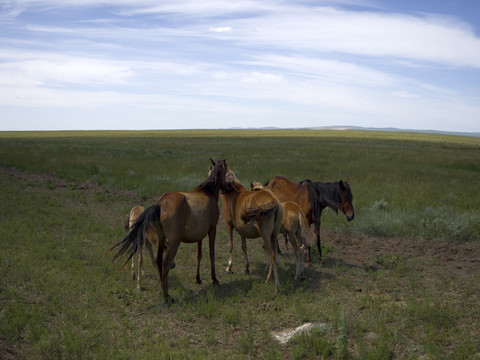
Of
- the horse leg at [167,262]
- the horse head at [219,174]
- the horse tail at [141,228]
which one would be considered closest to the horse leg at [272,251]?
the horse head at [219,174]

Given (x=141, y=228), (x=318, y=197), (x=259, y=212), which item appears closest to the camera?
(x=141, y=228)

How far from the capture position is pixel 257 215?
279 inches

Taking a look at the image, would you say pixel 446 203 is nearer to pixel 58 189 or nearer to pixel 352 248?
pixel 352 248

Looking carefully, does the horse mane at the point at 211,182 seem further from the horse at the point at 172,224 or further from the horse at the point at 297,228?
the horse at the point at 297,228

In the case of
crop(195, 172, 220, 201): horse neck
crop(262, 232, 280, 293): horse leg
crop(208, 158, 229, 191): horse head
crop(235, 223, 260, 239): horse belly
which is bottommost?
crop(262, 232, 280, 293): horse leg

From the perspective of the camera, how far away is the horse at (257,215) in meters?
7.11

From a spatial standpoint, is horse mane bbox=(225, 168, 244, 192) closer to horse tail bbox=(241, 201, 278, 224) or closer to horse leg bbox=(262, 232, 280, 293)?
horse tail bbox=(241, 201, 278, 224)

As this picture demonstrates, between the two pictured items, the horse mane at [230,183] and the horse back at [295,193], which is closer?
the horse mane at [230,183]

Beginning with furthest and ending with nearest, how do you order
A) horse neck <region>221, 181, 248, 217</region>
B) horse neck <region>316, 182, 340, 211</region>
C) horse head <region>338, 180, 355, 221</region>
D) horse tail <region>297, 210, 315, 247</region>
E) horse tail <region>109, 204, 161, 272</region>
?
1. horse head <region>338, 180, 355, 221</region>
2. horse neck <region>316, 182, 340, 211</region>
3. horse neck <region>221, 181, 248, 217</region>
4. horse tail <region>297, 210, 315, 247</region>
5. horse tail <region>109, 204, 161, 272</region>

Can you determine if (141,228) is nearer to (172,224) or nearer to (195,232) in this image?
(172,224)

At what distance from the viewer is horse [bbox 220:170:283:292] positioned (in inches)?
280

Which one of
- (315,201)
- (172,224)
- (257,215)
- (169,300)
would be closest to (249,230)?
(257,215)

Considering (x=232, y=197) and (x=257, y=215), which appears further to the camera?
(x=232, y=197)

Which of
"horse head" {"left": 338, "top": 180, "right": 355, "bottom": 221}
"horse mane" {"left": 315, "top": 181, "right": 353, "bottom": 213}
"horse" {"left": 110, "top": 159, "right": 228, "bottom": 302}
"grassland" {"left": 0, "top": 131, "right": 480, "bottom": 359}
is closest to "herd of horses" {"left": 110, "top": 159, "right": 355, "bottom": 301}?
"horse" {"left": 110, "top": 159, "right": 228, "bottom": 302}
